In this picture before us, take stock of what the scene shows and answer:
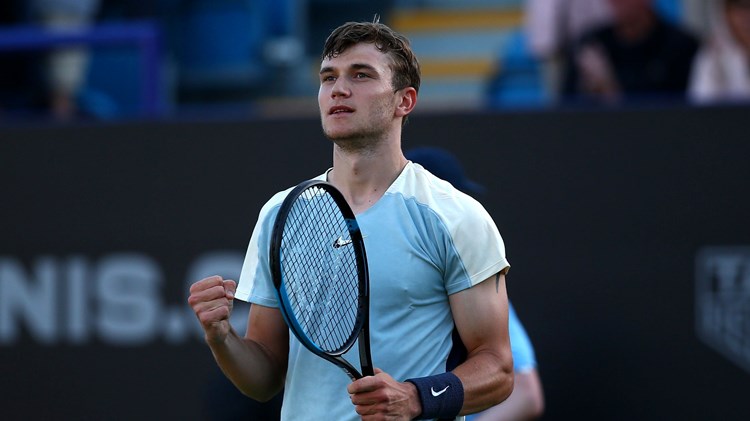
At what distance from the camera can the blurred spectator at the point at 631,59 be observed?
586 centimetres

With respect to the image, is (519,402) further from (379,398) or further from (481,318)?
(379,398)

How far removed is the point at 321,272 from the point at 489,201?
2.47 m

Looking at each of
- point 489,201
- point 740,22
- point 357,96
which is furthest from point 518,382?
point 740,22

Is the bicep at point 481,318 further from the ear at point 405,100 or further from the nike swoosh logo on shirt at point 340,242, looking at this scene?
the ear at point 405,100

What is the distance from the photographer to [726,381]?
4.93 m

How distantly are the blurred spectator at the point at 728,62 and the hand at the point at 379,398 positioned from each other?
3.54m

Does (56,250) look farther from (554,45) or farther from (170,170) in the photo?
(554,45)

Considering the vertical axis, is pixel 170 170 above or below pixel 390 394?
above

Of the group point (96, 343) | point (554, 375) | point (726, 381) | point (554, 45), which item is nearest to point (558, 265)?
point (554, 375)

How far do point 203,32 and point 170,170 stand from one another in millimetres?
2296

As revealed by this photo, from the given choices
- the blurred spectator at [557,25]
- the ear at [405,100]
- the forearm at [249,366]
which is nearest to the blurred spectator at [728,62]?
the blurred spectator at [557,25]

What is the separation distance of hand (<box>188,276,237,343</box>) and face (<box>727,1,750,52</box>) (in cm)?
381

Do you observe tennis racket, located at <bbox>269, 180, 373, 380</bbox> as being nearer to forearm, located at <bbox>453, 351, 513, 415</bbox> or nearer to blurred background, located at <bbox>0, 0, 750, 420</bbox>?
forearm, located at <bbox>453, 351, 513, 415</bbox>

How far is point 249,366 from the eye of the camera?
9.36ft
